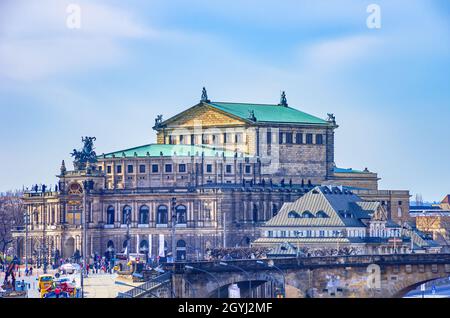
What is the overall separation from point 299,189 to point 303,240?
29312 millimetres

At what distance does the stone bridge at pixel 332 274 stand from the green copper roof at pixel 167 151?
243 feet

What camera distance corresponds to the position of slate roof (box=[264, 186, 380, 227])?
168 meters

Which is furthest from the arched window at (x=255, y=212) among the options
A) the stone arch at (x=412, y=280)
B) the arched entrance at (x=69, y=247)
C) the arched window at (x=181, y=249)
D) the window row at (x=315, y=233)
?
the stone arch at (x=412, y=280)

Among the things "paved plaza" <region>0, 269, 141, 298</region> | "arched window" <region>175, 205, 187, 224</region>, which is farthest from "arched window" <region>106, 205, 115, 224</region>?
"paved plaza" <region>0, 269, 141, 298</region>

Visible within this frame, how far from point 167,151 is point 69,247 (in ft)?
49.0

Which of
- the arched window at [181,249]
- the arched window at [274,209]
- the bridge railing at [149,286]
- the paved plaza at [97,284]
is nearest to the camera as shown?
the bridge railing at [149,286]

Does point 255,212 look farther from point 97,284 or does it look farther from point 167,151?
point 97,284

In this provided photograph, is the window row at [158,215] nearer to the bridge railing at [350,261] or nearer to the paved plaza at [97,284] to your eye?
the paved plaza at [97,284]

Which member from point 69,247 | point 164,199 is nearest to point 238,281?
point 164,199

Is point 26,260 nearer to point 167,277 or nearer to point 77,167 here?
point 77,167

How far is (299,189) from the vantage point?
636 ft

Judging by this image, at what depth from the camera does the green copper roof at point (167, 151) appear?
642 feet

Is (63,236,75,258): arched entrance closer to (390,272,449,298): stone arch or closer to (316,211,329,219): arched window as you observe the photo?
(316,211,329,219): arched window

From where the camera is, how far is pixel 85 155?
194m
